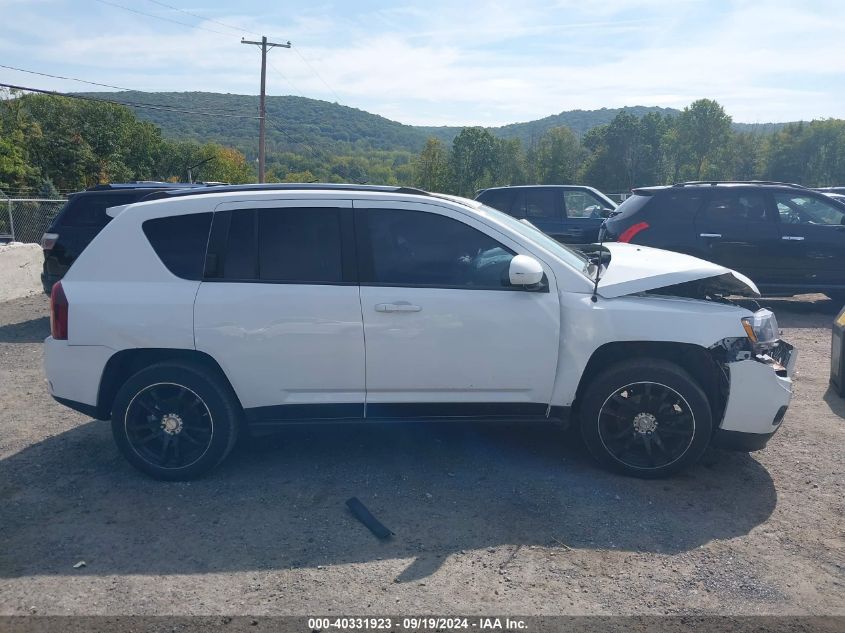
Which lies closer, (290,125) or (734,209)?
(734,209)

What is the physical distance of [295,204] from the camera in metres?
4.62

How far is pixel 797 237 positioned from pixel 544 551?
8.59 m

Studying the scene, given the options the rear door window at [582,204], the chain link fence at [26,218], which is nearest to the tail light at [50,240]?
the chain link fence at [26,218]

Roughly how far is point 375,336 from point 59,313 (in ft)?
6.79

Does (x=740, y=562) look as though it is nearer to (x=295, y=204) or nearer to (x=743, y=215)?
(x=295, y=204)

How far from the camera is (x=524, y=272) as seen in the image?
4273 mm

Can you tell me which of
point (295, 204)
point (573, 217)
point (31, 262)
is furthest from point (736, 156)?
point (295, 204)

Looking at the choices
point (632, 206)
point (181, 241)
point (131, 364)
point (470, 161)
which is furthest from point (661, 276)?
point (470, 161)

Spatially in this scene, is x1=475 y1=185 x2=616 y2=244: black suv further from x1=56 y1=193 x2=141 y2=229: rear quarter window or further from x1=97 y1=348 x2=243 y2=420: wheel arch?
x1=97 y1=348 x2=243 y2=420: wheel arch

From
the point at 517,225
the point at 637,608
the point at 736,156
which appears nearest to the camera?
the point at 637,608

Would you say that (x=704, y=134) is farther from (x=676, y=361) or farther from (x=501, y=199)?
(x=676, y=361)

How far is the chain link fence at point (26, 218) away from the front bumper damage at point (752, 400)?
1594 cm

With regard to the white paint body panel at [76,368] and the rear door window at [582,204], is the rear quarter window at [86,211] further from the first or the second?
the rear door window at [582,204]

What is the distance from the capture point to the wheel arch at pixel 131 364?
457 centimetres
